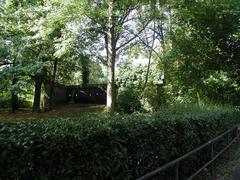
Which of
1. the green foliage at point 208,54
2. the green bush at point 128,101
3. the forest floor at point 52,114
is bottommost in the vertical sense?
the forest floor at point 52,114

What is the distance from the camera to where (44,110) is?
22.5m

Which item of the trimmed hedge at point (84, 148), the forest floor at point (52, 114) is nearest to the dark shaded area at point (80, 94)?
the forest floor at point (52, 114)

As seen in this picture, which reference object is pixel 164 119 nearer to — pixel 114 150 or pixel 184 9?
pixel 114 150

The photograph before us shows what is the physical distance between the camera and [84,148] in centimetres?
321

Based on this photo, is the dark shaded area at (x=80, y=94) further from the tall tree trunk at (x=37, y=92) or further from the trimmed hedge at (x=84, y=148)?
the trimmed hedge at (x=84, y=148)

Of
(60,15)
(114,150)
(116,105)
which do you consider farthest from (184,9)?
(114,150)

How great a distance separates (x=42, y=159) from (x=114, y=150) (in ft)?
3.26

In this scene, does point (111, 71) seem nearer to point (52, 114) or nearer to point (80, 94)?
point (52, 114)

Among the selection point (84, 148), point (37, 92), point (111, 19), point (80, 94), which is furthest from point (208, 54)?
point (80, 94)

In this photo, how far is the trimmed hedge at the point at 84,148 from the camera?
2.67 meters

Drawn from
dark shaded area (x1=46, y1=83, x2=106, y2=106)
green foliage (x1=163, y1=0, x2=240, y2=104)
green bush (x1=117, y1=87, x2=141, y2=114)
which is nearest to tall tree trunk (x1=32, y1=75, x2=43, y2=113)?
dark shaded area (x1=46, y1=83, x2=106, y2=106)

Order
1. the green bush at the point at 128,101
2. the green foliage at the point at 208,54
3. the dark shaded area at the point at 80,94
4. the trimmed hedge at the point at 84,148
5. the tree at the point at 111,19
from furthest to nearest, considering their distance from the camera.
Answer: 1. the dark shaded area at the point at 80,94
2. the green bush at the point at 128,101
3. the tree at the point at 111,19
4. the green foliage at the point at 208,54
5. the trimmed hedge at the point at 84,148

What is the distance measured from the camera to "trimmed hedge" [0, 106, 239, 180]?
8.75 feet

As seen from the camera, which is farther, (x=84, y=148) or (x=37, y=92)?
(x=37, y=92)
